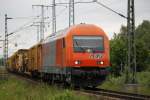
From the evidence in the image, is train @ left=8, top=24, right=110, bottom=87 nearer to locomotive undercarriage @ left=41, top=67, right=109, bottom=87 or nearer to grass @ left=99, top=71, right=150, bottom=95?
locomotive undercarriage @ left=41, top=67, right=109, bottom=87

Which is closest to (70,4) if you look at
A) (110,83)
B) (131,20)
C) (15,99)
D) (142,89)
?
(110,83)

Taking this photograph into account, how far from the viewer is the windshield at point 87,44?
2681 centimetres

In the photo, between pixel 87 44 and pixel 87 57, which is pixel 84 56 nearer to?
pixel 87 57

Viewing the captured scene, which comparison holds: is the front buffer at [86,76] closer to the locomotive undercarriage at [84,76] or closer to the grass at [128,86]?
the locomotive undercarriage at [84,76]

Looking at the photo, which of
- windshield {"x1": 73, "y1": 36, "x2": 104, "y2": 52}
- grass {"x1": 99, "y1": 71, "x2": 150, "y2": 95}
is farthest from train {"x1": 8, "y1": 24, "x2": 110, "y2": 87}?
grass {"x1": 99, "y1": 71, "x2": 150, "y2": 95}

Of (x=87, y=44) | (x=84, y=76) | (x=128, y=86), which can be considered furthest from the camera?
(x=128, y=86)

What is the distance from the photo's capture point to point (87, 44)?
2694cm

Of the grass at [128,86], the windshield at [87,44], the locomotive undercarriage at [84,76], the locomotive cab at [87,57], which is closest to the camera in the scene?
the locomotive undercarriage at [84,76]

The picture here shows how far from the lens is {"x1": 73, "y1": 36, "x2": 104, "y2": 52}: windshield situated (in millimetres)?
26812

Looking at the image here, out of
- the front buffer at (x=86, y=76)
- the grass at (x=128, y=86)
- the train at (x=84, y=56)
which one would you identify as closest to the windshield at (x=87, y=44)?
the train at (x=84, y=56)

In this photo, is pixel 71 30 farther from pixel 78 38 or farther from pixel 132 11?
pixel 132 11

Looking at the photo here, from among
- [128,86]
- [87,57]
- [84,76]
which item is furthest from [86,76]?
[128,86]

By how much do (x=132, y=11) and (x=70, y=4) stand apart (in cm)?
1793

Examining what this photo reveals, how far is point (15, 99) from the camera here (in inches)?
712
